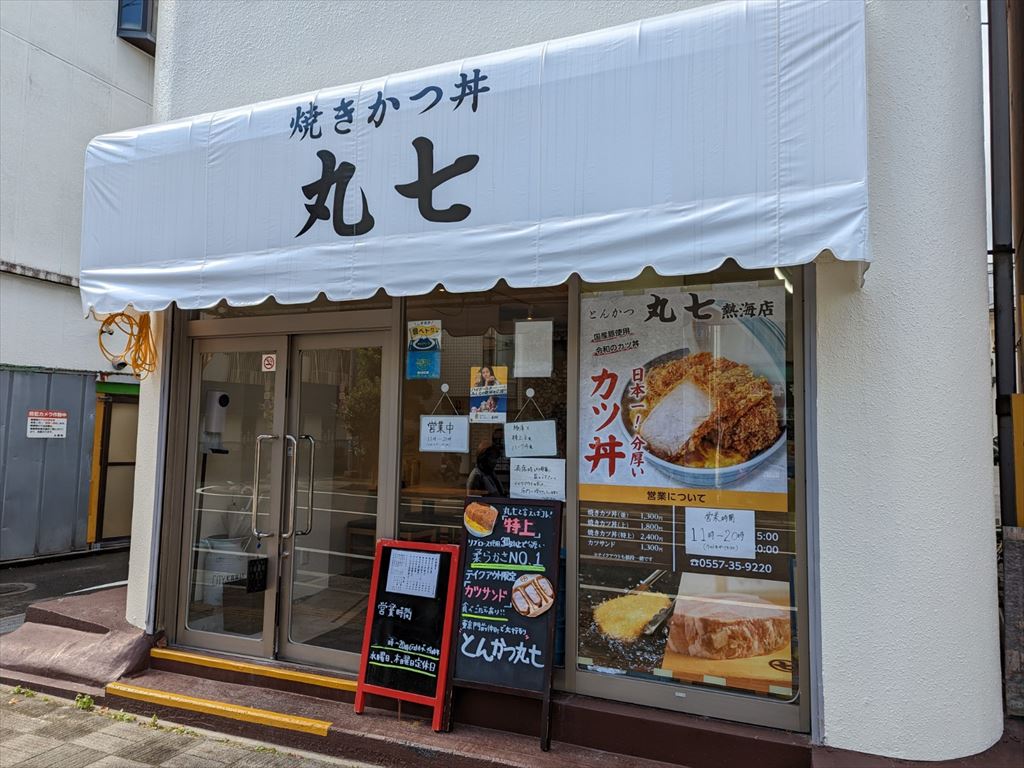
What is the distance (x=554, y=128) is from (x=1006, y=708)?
3987 millimetres

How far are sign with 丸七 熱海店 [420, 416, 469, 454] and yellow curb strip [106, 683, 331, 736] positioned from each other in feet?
5.95

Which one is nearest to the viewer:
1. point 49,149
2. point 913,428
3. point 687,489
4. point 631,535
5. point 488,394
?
point 913,428

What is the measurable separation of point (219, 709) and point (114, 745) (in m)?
0.61

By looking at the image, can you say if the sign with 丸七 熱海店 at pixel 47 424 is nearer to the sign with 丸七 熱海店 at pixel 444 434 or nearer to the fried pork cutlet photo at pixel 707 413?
the sign with 丸七 熱海店 at pixel 444 434

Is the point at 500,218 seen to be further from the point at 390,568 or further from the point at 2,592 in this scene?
the point at 2,592

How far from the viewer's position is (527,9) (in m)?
4.61

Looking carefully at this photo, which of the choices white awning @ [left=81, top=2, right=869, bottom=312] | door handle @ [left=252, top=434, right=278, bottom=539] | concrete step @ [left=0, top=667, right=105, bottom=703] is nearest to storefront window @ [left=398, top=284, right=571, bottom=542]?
white awning @ [left=81, top=2, right=869, bottom=312]

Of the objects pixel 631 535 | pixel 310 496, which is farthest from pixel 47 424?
pixel 631 535

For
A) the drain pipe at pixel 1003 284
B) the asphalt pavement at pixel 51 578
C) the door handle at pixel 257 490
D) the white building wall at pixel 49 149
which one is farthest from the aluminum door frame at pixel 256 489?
the white building wall at pixel 49 149

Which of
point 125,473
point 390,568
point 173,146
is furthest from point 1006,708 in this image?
point 125,473

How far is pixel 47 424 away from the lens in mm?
9836

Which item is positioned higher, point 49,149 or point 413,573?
point 49,149

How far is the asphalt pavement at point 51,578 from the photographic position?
7639 mm

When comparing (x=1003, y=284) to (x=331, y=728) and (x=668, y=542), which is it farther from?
(x=331, y=728)
